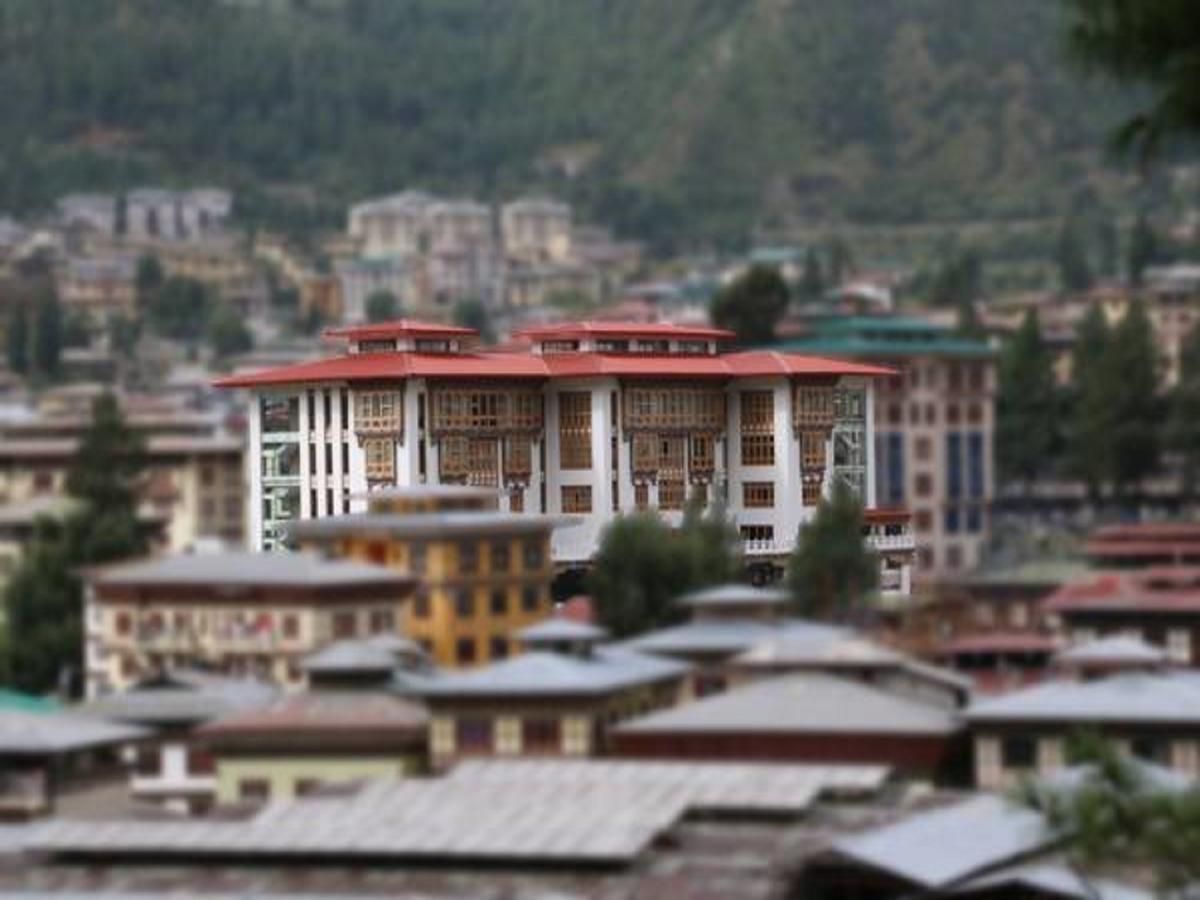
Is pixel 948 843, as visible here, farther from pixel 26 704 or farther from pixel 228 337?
pixel 228 337

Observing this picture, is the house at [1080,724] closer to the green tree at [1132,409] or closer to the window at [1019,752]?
the window at [1019,752]

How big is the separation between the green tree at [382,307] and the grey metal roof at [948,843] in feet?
447

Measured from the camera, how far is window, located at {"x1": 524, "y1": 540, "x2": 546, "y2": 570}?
133ft

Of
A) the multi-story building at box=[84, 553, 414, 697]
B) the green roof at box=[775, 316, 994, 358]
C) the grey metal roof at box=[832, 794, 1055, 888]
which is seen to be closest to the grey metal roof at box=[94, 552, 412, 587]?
the multi-story building at box=[84, 553, 414, 697]

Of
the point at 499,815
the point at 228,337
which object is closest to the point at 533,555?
the point at 499,815

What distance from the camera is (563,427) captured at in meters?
Answer: 75.4

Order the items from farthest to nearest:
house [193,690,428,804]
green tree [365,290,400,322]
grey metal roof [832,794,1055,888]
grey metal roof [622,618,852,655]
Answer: green tree [365,290,400,322], grey metal roof [622,618,852,655], house [193,690,428,804], grey metal roof [832,794,1055,888]

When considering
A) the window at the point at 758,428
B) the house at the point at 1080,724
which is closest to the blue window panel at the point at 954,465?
the window at the point at 758,428

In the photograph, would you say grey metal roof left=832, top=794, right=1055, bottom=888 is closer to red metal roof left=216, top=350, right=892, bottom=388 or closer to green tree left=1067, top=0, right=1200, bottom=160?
green tree left=1067, top=0, right=1200, bottom=160

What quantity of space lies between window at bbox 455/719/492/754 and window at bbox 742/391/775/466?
41242 mm

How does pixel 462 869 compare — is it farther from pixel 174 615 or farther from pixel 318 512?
pixel 318 512

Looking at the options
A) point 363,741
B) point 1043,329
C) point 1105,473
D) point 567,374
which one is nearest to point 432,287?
point 1043,329

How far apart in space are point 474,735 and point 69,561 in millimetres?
18297

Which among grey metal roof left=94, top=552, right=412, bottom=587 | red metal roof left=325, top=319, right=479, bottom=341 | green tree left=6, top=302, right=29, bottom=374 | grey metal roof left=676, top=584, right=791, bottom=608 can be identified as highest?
Answer: green tree left=6, top=302, right=29, bottom=374
